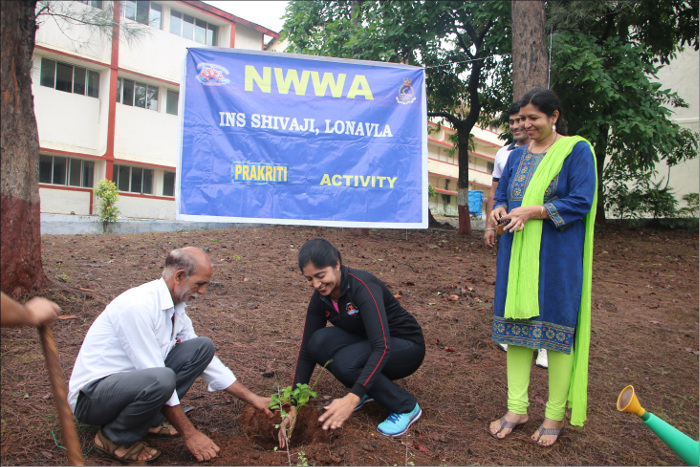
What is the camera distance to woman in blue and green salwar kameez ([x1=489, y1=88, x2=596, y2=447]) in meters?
2.60

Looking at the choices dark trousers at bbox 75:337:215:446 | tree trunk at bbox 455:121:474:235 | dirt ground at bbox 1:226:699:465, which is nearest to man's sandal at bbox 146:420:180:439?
dirt ground at bbox 1:226:699:465

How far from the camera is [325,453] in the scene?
8.04ft

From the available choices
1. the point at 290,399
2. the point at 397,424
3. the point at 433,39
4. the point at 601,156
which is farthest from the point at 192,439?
the point at 601,156

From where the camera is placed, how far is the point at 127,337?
228cm

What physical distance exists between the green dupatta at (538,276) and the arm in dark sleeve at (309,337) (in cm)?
104

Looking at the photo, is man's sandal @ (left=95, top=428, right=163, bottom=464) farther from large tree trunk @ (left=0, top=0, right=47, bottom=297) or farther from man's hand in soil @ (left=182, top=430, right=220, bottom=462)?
large tree trunk @ (left=0, top=0, right=47, bottom=297)

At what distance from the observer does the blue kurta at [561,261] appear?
102 inches

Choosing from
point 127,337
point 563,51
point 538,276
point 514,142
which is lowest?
point 127,337

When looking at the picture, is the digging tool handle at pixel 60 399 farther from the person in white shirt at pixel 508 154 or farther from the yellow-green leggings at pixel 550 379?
the person in white shirt at pixel 508 154

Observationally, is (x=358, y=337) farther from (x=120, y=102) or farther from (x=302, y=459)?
(x=120, y=102)

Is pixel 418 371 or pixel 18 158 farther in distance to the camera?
pixel 18 158

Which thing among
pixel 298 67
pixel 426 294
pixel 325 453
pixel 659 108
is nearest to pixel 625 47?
pixel 659 108

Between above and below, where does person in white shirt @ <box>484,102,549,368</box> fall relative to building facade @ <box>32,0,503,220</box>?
below

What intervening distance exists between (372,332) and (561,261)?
3.48ft
